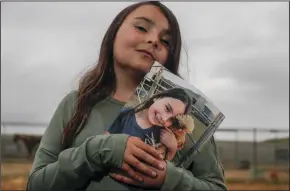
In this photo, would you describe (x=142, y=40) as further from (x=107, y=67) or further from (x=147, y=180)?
(x=147, y=180)

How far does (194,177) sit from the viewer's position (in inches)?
27.3

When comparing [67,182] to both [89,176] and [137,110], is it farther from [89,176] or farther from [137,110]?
[137,110]

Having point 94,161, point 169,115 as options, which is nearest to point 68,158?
point 94,161

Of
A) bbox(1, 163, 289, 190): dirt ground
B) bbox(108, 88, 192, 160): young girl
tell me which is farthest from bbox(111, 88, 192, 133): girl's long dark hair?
bbox(1, 163, 289, 190): dirt ground

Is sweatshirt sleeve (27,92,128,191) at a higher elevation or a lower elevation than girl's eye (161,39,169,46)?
lower

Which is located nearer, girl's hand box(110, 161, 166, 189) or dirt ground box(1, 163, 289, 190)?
girl's hand box(110, 161, 166, 189)

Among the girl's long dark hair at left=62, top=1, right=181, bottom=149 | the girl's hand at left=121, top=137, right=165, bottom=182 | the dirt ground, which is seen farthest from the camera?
the dirt ground

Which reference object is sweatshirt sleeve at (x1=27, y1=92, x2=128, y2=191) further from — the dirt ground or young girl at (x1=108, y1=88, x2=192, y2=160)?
the dirt ground

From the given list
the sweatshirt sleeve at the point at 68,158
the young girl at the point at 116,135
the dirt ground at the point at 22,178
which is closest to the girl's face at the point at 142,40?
the young girl at the point at 116,135

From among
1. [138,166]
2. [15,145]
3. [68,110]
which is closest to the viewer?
[138,166]

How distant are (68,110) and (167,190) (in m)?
0.19

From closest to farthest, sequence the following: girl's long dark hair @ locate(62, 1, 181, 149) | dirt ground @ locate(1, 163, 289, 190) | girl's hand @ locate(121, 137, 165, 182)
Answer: girl's hand @ locate(121, 137, 165, 182) → girl's long dark hair @ locate(62, 1, 181, 149) → dirt ground @ locate(1, 163, 289, 190)

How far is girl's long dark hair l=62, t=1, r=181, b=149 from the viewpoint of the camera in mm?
747

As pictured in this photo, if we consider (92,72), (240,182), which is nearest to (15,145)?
(240,182)
